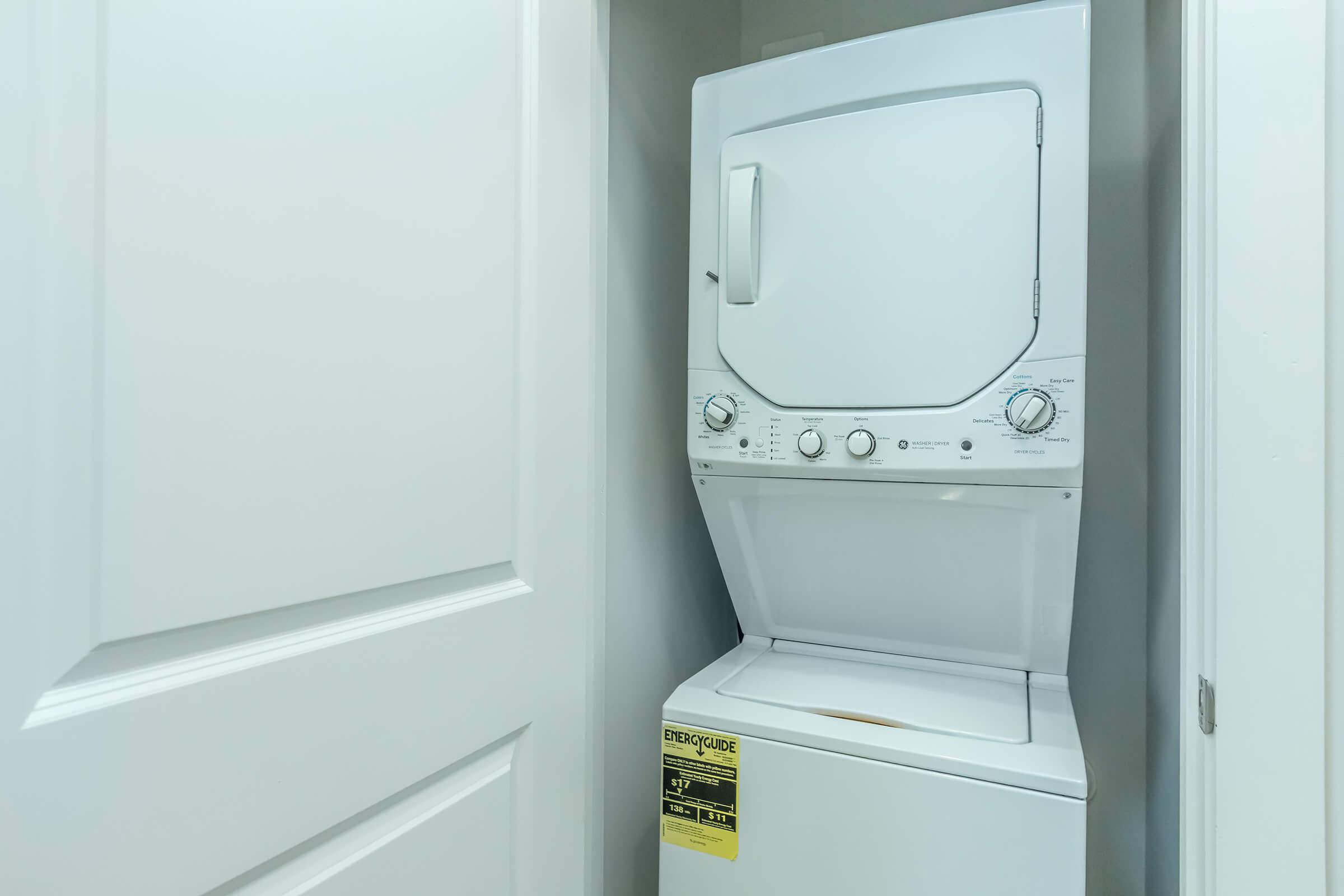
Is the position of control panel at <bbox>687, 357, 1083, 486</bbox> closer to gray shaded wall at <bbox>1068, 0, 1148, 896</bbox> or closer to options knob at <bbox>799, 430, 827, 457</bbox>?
options knob at <bbox>799, 430, 827, 457</bbox>

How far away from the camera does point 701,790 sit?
1.13 meters

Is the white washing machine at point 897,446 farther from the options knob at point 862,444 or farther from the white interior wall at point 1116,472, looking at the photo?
the white interior wall at point 1116,472

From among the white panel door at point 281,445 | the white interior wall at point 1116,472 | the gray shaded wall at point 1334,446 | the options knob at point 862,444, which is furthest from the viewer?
the white interior wall at point 1116,472

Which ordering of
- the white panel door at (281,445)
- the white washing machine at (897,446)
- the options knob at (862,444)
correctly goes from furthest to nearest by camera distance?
1. the options knob at (862,444)
2. the white washing machine at (897,446)
3. the white panel door at (281,445)

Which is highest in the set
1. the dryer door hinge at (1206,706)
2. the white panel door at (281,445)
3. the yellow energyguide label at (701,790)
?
the white panel door at (281,445)

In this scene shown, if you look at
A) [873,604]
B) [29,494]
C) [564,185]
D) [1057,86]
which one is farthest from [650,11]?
[29,494]

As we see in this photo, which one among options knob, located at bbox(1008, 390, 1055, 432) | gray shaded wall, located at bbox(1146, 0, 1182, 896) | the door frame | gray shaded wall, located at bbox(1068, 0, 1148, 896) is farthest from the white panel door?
gray shaded wall, located at bbox(1068, 0, 1148, 896)

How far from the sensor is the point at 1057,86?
1.04 m

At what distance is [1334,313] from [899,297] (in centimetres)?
51

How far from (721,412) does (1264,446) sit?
2.41 feet

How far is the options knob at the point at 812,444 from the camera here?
3.85 ft

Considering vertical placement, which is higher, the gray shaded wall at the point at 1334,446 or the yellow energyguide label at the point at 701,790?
the gray shaded wall at the point at 1334,446

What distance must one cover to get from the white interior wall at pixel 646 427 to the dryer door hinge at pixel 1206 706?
0.86m

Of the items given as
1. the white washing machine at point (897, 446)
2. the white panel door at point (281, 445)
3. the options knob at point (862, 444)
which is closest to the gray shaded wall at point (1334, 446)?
the white washing machine at point (897, 446)
